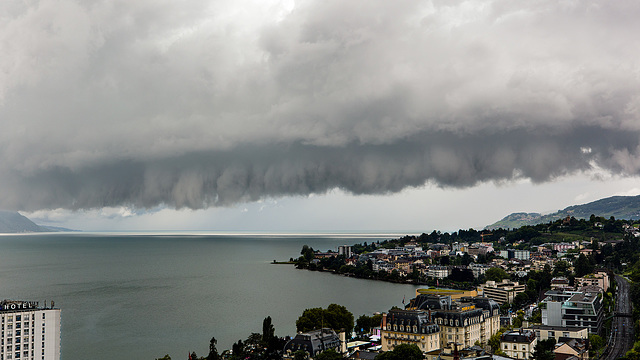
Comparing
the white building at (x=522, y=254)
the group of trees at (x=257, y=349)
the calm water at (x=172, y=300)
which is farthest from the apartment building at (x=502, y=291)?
the white building at (x=522, y=254)

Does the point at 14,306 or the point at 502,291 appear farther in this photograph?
the point at 502,291

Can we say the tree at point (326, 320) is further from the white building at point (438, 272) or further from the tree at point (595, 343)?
the white building at point (438, 272)

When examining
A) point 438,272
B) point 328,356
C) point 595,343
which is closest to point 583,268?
point 438,272

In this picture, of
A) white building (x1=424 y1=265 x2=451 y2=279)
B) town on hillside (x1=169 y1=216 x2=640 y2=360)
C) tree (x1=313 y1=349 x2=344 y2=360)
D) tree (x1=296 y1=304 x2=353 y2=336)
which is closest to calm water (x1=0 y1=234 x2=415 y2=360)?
tree (x1=296 y1=304 x2=353 y2=336)

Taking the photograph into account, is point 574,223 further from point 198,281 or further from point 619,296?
point 198,281

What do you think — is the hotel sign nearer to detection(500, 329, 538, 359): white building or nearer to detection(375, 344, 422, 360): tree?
detection(375, 344, 422, 360): tree

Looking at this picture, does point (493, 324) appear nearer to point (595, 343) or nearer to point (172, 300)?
point (595, 343)

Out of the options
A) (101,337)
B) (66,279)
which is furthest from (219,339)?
(66,279)
